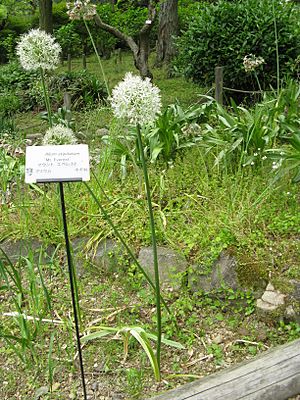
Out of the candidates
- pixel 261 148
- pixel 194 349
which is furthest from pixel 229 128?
pixel 194 349

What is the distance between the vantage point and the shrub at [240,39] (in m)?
5.87

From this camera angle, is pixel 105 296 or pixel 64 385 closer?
pixel 64 385

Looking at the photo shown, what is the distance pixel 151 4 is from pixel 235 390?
16.8 ft

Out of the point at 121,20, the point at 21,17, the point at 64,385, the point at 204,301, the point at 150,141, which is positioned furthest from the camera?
the point at 21,17

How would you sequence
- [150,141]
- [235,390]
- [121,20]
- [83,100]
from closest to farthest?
[235,390] < [150,141] < [83,100] < [121,20]

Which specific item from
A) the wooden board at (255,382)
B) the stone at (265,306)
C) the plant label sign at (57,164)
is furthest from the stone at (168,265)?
the plant label sign at (57,164)

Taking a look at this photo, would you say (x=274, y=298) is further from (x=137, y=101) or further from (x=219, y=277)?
(x=137, y=101)

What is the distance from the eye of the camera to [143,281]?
303 centimetres

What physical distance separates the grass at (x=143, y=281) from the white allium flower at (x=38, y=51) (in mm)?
734

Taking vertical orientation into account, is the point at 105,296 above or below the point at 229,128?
below

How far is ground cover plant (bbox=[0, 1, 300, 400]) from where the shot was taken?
7.99ft

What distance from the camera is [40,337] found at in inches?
101

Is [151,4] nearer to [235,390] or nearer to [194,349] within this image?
[194,349]

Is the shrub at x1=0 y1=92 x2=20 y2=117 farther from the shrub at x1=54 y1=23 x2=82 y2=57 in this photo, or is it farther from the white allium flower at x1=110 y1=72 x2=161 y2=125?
the white allium flower at x1=110 y1=72 x2=161 y2=125
